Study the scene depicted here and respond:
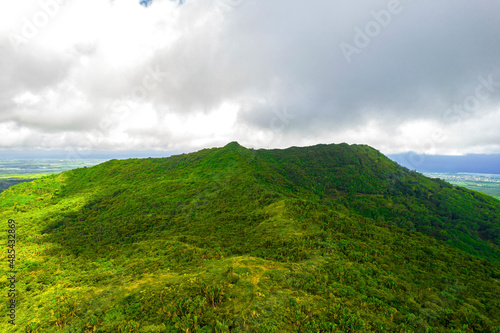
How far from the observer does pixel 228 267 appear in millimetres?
30141

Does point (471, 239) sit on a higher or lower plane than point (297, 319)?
lower

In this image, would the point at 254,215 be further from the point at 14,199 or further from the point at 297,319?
the point at 14,199

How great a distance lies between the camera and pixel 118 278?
33250mm

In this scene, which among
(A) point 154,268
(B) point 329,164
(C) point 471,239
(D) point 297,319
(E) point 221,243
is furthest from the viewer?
(B) point 329,164

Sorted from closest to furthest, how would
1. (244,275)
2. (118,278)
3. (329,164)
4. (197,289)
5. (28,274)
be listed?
(197,289) < (244,275) < (118,278) < (28,274) < (329,164)

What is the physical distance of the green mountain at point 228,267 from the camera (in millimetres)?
22266

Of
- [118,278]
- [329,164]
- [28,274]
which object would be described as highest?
[329,164]

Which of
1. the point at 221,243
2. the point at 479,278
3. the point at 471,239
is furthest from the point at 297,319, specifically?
the point at 471,239

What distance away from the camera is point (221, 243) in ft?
162

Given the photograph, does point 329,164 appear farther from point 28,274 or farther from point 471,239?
point 28,274

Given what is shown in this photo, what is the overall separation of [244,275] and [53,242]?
73.3m

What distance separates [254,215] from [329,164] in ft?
483

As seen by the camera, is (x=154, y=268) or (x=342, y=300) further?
(x=154, y=268)

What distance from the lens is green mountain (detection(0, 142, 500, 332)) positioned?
73.0 feet
